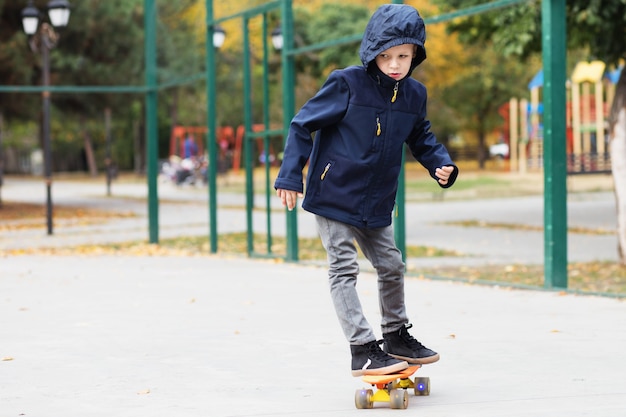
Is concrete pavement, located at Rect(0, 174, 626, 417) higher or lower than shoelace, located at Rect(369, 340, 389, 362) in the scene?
lower

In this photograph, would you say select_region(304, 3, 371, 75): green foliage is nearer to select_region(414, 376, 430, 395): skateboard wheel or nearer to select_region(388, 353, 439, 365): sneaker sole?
select_region(388, 353, 439, 365): sneaker sole

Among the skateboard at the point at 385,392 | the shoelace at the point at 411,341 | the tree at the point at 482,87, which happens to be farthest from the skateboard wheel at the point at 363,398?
the tree at the point at 482,87

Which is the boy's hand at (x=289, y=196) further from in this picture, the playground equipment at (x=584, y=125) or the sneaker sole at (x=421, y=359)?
the playground equipment at (x=584, y=125)

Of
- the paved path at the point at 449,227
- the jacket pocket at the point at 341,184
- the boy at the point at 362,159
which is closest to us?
the boy at the point at 362,159

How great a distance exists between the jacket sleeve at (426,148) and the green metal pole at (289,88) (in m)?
7.31

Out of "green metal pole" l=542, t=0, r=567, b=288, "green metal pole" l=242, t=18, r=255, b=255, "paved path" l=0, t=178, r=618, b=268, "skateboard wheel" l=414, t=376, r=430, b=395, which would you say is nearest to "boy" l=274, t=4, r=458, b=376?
"skateboard wheel" l=414, t=376, r=430, b=395

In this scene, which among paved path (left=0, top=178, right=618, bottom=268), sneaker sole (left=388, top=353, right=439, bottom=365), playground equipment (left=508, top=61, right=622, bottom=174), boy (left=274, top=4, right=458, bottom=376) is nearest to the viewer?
boy (left=274, top=4, right=458, bottom=376)

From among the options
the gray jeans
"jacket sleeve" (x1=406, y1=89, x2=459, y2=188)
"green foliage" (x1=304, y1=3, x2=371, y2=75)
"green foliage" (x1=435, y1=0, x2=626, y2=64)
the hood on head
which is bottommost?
the gray jeans

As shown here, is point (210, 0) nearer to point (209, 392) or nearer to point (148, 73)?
point (148, 73)

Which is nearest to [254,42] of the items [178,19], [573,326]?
[178,19]

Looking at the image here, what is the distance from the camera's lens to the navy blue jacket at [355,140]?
5441 millimetres

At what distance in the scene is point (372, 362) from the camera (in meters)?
5.31

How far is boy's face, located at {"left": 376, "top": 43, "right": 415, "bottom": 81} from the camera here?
17.8ft

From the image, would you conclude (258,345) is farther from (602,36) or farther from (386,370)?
(602,36)
